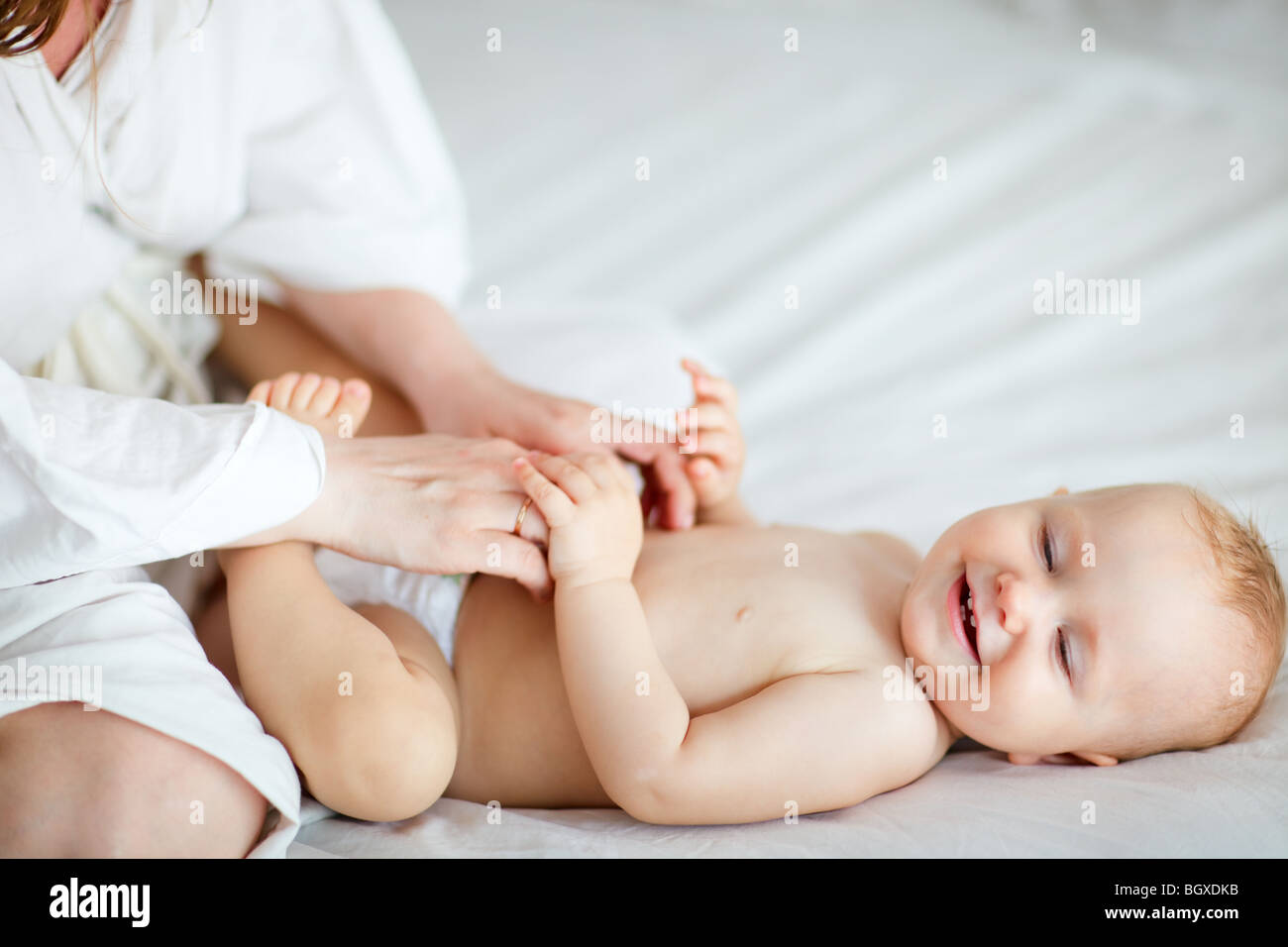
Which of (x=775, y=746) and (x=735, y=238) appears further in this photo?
(x=735, y=238)

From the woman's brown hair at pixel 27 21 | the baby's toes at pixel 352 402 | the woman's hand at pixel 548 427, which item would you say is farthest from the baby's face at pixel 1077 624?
the woman's brown hair at pixel 27 21

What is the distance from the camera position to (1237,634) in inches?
36.5

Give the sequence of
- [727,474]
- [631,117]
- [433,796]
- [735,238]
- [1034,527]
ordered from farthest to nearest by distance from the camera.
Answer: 1. [631,117]
2. [735,238]
3. [727,474]
4. [1034,527]
5. [433,796]

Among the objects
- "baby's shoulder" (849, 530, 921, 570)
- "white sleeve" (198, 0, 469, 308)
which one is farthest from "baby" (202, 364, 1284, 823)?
"white sleeve" (198, 0, 469, 308)

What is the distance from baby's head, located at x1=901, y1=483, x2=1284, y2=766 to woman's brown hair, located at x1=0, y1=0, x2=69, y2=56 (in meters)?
0.89

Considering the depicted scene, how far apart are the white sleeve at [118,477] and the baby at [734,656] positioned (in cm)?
12

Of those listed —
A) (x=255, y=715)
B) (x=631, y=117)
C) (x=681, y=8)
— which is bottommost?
(x=255, y=715)

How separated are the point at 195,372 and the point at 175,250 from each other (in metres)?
0.15

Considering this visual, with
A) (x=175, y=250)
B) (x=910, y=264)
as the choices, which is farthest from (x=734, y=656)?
(x=910, y=264)

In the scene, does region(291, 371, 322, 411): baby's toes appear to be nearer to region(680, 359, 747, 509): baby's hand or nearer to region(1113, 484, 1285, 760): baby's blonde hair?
region(680, 359, 747, 509): baby's hand
